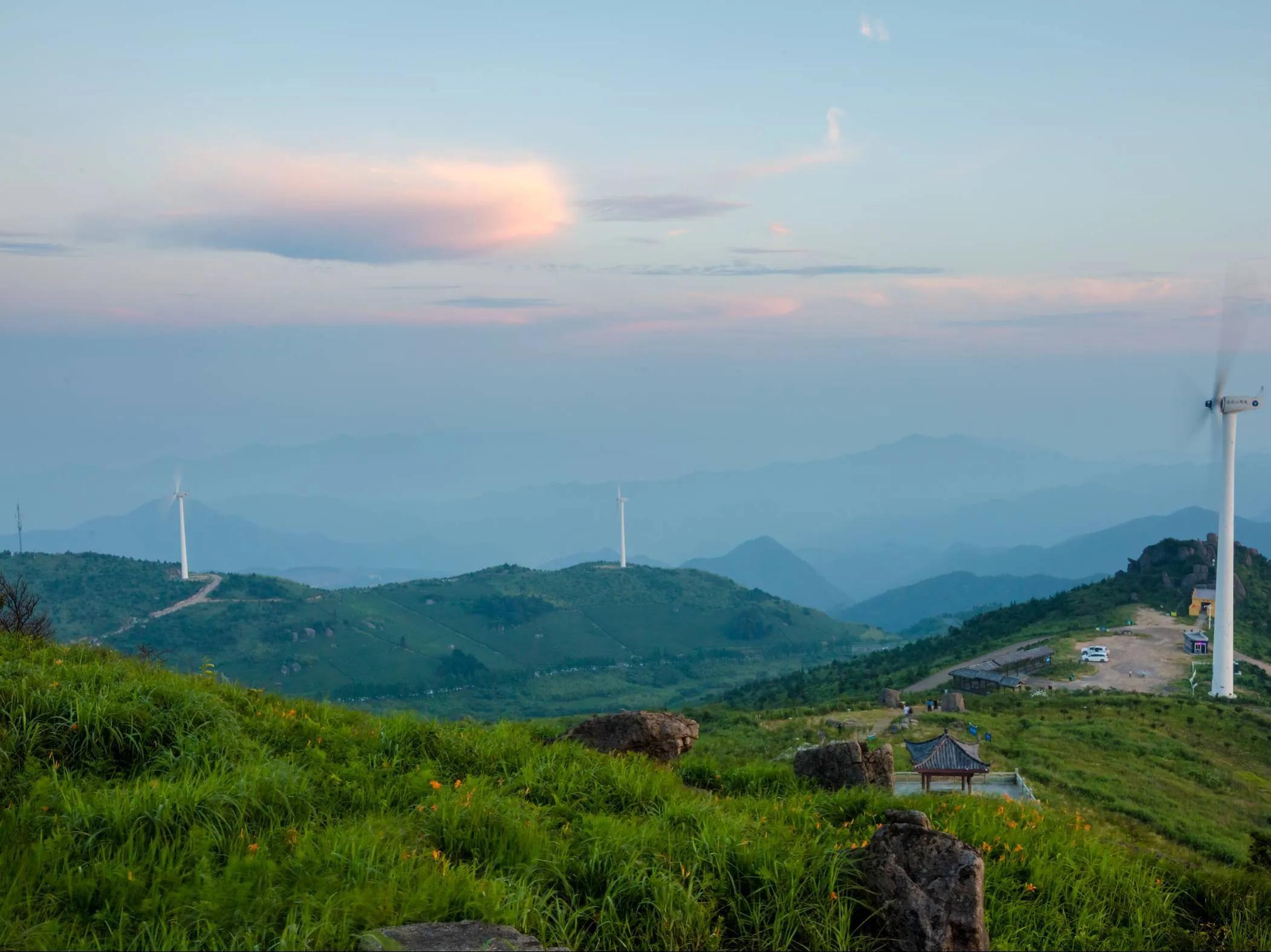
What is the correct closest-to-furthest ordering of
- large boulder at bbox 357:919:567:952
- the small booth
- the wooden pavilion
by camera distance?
large boulder at bbox 357:919:567:952, the wooden pavilion, the small booth

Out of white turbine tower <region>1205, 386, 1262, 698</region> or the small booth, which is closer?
white turbine tower <region>1205, 386, 1262, 698</region>

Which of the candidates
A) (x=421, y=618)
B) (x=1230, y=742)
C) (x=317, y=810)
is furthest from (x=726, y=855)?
(x=421, y=618)

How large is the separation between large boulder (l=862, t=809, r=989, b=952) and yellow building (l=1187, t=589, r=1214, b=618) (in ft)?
350

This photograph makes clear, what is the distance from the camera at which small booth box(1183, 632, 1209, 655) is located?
276ft

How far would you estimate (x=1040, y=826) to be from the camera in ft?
35.9

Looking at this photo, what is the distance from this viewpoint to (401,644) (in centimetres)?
16788

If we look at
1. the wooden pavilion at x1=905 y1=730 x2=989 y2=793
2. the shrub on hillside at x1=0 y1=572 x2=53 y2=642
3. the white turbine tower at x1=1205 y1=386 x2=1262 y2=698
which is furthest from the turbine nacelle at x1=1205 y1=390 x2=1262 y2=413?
the shrub on hillside at x1=0 y1=572 x2=53 y2=642

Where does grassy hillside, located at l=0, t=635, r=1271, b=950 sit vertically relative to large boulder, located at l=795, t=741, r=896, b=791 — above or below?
above

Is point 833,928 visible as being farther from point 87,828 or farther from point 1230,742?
point 1230,742

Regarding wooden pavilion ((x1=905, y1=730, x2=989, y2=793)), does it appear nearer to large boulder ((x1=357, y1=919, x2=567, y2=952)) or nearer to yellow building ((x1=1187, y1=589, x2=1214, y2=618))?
large boulder ((x1=357, y1=919, x2=567, y2=952))

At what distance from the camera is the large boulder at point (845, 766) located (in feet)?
44.9

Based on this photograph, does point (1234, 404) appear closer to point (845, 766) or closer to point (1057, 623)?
point (1057, 623)

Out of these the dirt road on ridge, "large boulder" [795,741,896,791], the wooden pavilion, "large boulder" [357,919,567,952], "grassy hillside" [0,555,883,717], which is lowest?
"grassy hillside" [0,555,883,717]

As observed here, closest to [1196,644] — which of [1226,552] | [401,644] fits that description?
[1226,552]
